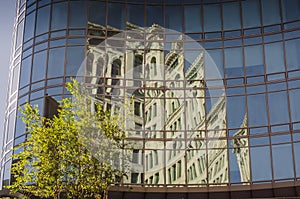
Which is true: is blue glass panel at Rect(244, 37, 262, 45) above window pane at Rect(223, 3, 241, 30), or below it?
below

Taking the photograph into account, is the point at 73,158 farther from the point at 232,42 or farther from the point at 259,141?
the point at 232,42

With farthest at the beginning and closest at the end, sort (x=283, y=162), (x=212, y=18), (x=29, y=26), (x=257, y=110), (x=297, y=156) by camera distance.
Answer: (x=29, y=26)
(x=212, y=18)
(x=257, y=110)
(x=283, y=162)
(x=297, y=156)

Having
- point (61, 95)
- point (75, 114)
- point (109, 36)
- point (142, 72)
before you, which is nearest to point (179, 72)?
point (142, 72)

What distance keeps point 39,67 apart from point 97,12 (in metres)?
4.56

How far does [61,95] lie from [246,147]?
10336mm

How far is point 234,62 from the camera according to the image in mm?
32250

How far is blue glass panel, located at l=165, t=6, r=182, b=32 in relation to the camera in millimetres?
33375

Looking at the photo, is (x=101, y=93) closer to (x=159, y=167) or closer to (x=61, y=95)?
(x=61, y=95)

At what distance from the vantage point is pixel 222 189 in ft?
99.7

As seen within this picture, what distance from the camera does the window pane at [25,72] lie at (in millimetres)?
33438

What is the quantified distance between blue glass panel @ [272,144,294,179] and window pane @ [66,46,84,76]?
37.8 ft

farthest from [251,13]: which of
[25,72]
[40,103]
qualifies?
[25,72]

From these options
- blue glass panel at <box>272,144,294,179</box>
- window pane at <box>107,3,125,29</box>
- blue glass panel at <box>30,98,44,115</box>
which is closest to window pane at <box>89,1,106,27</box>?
window pane at <box>107,3,125,29</box>

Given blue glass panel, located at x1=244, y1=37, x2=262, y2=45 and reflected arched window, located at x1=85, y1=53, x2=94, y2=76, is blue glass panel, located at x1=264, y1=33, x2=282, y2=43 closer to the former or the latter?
blue glass panel, located at x1=244, y1=37, x2=262, y2=45
